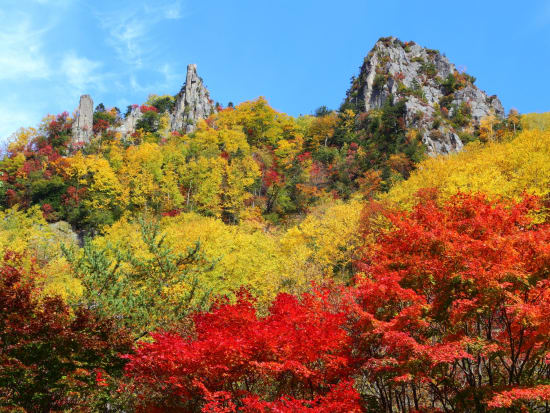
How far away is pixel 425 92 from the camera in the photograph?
5338cm

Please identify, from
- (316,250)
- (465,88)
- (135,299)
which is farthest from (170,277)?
(465,88)

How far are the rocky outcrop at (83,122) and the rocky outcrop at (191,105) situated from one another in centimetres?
1322

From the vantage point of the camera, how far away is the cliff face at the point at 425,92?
4338 cm

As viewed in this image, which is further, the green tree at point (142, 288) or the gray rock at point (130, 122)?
the gray rock at point (130, 122)

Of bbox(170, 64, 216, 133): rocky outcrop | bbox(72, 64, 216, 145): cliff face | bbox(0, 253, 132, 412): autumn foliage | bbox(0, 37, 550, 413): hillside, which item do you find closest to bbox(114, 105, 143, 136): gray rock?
bbox(72, 64, 216, 145): cliff face

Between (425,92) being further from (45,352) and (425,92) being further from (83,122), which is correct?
(45,352)

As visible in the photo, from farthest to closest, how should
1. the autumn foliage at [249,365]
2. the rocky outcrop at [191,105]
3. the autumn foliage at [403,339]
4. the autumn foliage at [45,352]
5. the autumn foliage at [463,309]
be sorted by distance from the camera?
1. the rocky outcrop at [191,105]
2. the autumn foliage at [45,352]
3. the autumn foliage at [249,365]
4. the autumn foliage at [403,339]
5. the autumn foliage at [463,309]

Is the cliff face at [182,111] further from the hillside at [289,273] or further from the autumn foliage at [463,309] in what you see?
the autumn foliage at [463,309]

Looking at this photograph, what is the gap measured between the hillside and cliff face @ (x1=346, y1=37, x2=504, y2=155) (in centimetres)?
39

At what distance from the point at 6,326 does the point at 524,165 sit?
2323 cm

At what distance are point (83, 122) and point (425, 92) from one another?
48.6 m

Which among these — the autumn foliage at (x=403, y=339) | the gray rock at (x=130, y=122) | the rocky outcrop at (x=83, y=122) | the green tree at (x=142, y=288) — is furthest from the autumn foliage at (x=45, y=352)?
the gray rock at (x=130, y=122)

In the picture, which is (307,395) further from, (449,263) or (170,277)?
(170,277)

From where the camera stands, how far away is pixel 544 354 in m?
7.36
